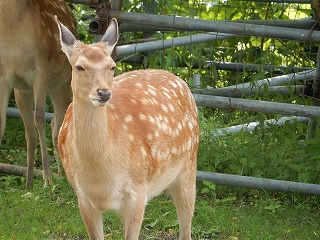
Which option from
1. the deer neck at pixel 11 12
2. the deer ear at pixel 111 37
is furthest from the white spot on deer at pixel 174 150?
the deer neck at pixel 11 12

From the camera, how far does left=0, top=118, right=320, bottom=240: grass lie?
6.57 metres

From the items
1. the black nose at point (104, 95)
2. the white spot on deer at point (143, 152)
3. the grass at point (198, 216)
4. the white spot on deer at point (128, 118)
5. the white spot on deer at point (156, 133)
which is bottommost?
the grass at point (198, 216)

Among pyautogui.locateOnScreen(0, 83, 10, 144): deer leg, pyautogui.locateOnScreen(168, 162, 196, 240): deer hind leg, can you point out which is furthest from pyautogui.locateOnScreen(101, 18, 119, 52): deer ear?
pyautogui.locateOnScreen(0, 83, 10, 144): deer leg

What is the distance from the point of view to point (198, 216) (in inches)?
269

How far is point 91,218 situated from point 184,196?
32.9 inches

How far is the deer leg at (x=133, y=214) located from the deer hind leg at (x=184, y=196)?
0.72 m

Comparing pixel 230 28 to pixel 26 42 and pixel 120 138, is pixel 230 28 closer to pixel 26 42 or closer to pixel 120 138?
pixel 26 42

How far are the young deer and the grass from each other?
870mm

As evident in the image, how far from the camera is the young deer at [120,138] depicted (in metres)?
4.88

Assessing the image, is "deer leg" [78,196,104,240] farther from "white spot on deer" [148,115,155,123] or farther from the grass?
the grass

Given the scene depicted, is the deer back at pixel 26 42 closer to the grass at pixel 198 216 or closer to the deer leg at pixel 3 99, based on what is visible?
the deer leg at pixel 3 99

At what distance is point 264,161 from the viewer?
7.45 metres

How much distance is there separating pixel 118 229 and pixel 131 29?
2217 mm

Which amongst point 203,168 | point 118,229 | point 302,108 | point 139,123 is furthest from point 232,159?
point 139,123
